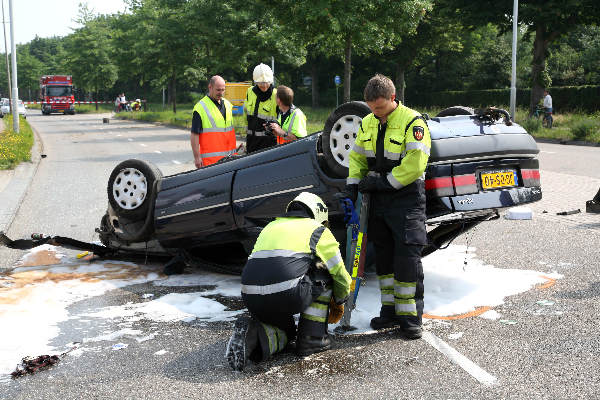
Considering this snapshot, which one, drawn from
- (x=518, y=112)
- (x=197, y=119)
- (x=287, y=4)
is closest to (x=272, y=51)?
(x=287, y=4)

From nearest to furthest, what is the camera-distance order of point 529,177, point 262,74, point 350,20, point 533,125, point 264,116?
point 529,177, point 262,74, point 264,116, point 350,20, point 533,125

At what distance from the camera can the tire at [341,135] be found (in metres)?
5.32

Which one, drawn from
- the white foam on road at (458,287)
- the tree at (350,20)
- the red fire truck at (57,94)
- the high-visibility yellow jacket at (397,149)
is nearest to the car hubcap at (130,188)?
the white foam on road at (458,287)

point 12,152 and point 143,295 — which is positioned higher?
point 12,152

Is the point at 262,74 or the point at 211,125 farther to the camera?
Answer: the point at 211,125

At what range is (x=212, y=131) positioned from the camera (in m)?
7.40

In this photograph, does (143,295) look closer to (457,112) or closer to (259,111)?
(259,111)

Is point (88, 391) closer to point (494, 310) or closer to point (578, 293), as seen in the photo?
point (494, 310)

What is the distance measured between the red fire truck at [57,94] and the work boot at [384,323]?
200 feet

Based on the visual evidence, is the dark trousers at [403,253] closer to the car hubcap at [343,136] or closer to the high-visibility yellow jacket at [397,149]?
the high-visibility yellow jacket at [397,149]

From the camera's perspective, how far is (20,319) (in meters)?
4.91

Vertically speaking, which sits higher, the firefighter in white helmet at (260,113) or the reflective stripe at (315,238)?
the firefighter in white helmet at (260,113)

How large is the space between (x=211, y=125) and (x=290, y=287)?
371cm

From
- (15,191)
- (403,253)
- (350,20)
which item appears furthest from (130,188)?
(350,20)
